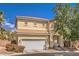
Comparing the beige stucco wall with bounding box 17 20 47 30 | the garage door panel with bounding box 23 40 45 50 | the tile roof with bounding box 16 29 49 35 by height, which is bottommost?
the garage door panel with bounding box 23 40 45 50

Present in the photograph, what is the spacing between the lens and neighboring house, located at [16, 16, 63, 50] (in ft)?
Answer: 60.4

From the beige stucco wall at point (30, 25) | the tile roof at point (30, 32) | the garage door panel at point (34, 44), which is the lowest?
the garage door panel at point (34, 44)

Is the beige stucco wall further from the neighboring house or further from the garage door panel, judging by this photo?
the garage door panel

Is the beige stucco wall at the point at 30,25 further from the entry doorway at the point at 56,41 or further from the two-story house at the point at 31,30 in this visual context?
the entry doorway at the point at 56,41

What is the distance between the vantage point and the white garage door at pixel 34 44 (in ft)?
60.7

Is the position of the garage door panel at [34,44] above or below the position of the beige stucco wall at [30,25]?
below

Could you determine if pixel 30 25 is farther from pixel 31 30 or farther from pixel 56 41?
pixel 56 41

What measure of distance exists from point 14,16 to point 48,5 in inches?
38.2

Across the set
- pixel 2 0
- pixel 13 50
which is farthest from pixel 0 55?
pixel 2 0

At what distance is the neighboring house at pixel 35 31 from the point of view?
60.4 feet

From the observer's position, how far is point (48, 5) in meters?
18.3

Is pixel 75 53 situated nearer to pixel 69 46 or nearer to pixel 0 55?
pixel 69 46

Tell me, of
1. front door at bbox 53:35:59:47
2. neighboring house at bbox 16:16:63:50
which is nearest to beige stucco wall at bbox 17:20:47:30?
neighboring house at bbox 16:16:63:50

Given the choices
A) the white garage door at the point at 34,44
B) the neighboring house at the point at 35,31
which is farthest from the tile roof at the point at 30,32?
the white garage door at the point at 34,44
